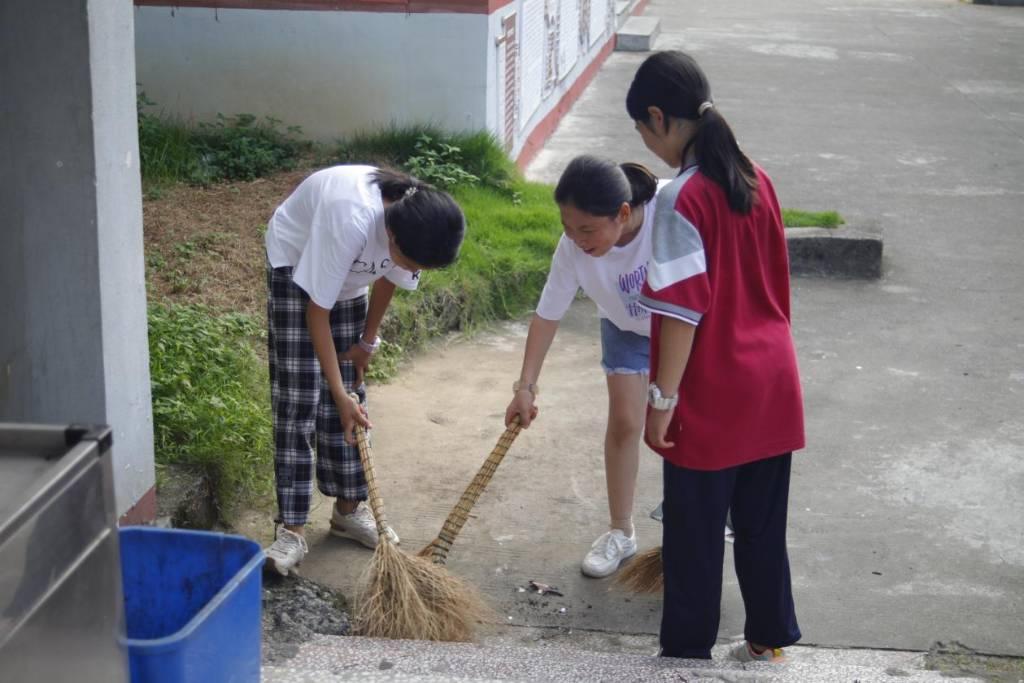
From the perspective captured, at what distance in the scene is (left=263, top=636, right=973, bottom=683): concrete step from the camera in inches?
117

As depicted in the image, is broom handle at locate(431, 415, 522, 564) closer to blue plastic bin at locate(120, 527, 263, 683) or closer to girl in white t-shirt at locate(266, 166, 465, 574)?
girl in white t-shirt at locate(266, 166, 465, 574)

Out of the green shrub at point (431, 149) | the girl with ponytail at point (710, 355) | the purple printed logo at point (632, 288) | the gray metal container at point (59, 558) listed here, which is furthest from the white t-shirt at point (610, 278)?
the green shrub at point (431, 149)

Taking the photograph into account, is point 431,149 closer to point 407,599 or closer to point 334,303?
point 334,303

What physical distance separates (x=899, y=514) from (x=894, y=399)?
1.21 meters

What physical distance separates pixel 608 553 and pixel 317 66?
15.3ft

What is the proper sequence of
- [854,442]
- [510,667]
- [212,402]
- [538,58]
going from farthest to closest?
[538,58], [854,442], [212,402], [510,667]

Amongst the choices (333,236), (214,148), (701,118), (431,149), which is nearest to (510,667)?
(333,236)

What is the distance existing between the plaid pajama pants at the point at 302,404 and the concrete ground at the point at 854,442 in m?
0.27

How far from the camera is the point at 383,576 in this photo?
3617mm

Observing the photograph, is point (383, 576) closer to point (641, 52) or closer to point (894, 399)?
point (894, 399)

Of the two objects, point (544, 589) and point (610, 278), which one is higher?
point (610, 278)

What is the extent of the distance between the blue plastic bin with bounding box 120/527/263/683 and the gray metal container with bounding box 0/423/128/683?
0.42 meters

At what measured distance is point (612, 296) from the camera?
12.0 ft

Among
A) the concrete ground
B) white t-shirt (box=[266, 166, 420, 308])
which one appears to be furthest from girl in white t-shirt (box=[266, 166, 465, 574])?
the concrete ground
